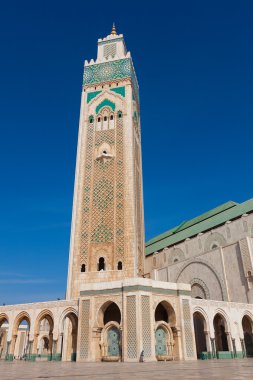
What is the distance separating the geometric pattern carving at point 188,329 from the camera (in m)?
10.3

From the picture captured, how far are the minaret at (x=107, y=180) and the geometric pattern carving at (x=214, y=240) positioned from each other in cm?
387

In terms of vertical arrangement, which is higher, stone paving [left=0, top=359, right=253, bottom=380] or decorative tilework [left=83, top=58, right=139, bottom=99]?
decorative tilework [left=83, top=58, right=139, bottom=99]

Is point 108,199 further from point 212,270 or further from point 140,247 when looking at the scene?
point 212,270

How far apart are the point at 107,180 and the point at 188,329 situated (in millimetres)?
7600

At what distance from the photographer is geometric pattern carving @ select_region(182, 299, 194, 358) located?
33.7ft

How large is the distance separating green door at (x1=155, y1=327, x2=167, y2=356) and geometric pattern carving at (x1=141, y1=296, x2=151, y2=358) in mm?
850

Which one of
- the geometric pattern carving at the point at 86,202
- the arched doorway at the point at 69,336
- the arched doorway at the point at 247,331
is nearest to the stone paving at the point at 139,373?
the arched doorway at the point at 69,336

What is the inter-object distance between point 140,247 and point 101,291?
4.42 m

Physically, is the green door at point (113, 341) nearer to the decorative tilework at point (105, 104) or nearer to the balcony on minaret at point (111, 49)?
the decorative tilework at point (105, 104)

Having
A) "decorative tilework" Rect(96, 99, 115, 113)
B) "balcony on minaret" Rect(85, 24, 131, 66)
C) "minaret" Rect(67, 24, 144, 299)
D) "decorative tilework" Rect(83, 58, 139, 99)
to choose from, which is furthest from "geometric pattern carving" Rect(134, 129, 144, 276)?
"balcony on minaret" Rect(85, 24, 131, 66)

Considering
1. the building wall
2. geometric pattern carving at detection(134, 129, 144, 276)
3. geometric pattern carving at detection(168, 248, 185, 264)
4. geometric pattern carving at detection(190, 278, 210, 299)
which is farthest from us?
geometric pattern carving at detection(168, 248, 185, 264)

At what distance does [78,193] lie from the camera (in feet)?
50.1

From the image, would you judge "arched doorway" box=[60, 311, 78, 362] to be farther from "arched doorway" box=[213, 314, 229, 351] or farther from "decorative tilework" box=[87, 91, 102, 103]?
"decorative tilework" box=[87, 91, 102, 103]

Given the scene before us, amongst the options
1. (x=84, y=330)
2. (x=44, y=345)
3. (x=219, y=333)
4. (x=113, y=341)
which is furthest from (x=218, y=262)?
(x=44, y=345)
